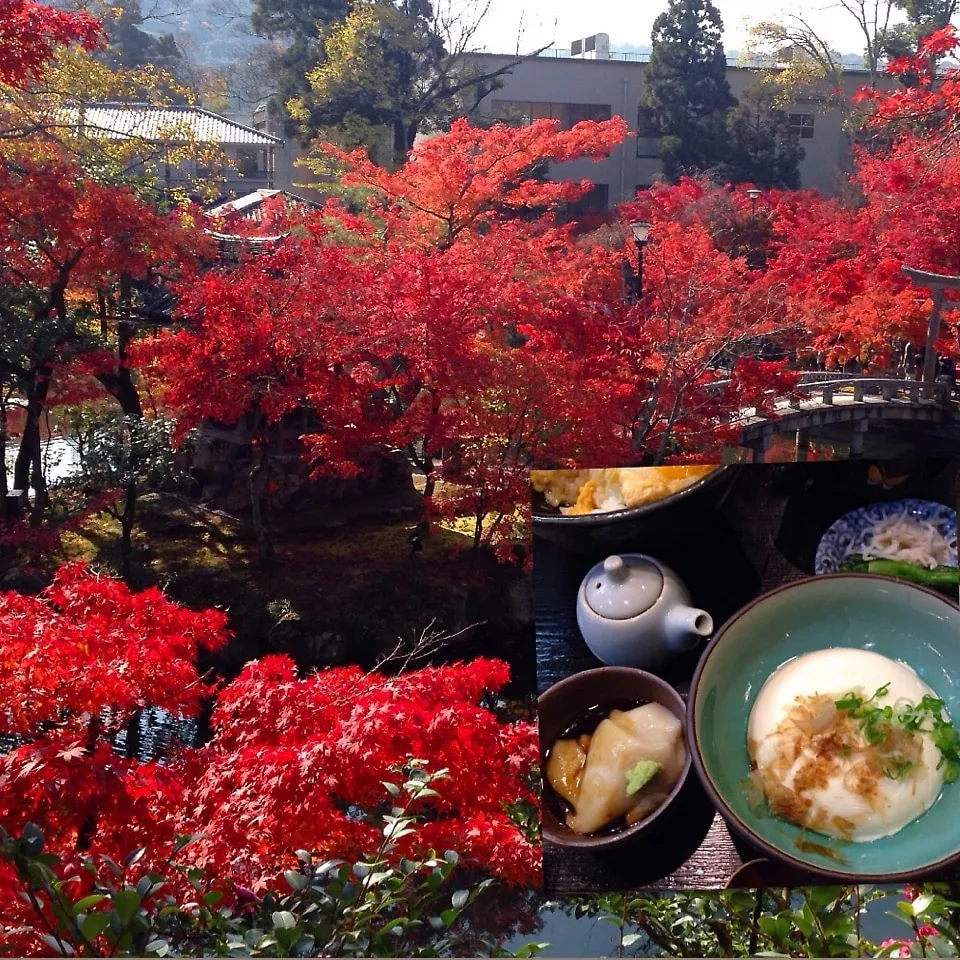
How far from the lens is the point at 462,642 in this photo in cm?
353

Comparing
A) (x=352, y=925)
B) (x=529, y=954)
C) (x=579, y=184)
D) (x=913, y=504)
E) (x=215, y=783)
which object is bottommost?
(x=529, y=954)

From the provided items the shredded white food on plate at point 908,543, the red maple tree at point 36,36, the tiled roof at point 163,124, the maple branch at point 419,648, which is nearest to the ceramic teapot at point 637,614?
the shredded white food on plate at point 908,543

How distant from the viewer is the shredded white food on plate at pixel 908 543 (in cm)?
231

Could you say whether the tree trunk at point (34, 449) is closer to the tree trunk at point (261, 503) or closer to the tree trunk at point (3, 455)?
the tree trunk at point (3, 455)

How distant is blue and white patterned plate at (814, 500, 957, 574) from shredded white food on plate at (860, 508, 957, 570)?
1 centimetres

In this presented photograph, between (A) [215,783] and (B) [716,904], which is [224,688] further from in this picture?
(B) [716,904]

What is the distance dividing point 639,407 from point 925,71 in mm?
1692

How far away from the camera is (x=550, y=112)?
3598 millimetres

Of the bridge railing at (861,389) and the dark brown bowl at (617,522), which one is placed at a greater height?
the bridge railing at (861,389)

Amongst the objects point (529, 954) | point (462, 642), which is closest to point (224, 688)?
point (462, 642)

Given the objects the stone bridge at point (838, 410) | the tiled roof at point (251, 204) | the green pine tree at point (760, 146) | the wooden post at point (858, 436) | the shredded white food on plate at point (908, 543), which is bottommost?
the shredded white food on plate at point (908, 543)

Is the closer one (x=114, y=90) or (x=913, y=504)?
(x=913, y=504)

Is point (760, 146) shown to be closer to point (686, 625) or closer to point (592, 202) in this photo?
point (592, 202)

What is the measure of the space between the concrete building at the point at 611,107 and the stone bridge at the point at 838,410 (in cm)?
78
